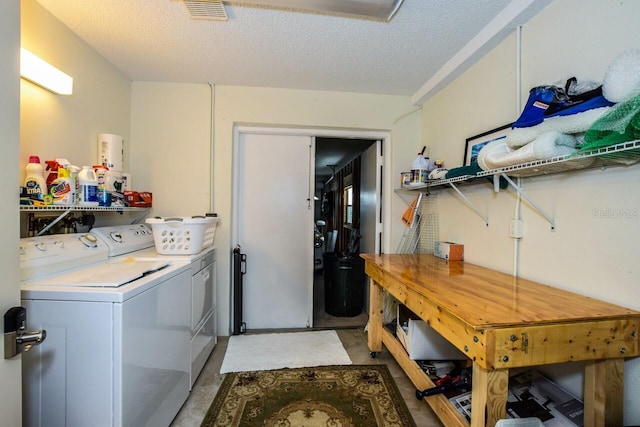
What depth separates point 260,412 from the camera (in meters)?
1.65

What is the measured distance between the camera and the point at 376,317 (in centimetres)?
226

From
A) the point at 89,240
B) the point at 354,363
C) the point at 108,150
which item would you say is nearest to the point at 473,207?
the point at 354,363

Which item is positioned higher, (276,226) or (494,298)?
(276,226)

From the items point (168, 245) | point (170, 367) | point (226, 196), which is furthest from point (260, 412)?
point (226, 196)

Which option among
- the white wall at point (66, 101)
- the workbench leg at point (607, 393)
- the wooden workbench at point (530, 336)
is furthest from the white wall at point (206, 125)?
the workbench leg at point (607, 393)

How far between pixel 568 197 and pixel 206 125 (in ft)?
8.87

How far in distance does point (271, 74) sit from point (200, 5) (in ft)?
2.89

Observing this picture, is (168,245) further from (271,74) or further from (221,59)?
(271,74)

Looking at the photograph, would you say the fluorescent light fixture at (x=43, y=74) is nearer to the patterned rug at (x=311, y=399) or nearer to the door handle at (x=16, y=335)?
the door handle at (x=16, y=335)

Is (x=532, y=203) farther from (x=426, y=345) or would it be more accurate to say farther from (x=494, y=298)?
(x=426, y=345)

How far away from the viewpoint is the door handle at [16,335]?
752mm

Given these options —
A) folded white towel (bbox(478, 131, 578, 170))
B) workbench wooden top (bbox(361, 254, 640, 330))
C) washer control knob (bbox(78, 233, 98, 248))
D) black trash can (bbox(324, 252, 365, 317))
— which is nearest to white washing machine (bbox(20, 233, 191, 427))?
washer control knob (bbox(78, 233, 98, 248))

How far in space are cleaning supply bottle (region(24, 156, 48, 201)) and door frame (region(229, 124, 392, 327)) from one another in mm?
1374

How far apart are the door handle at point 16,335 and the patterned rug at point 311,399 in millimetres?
1130
